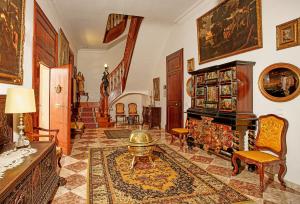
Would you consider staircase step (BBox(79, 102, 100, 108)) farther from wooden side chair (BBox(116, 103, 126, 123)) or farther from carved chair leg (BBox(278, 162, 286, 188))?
carved chair leg (BBox(278, 162, 286, 188))

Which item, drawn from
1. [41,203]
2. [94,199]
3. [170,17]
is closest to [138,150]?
[94,199]

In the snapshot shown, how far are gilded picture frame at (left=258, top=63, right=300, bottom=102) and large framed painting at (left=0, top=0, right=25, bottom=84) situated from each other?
420 centimetres

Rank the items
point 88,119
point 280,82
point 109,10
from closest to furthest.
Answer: point 280,82, point 109,10, point 88,119

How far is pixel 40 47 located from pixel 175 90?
4.53 m

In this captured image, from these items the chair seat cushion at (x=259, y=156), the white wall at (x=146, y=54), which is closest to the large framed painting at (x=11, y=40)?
the chair seat cushion at (x=259, y=156)

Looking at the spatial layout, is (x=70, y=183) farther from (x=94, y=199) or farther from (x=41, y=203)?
(x=41, y=203)

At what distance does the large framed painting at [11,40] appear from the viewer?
100 inches

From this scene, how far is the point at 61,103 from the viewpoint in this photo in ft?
16.5

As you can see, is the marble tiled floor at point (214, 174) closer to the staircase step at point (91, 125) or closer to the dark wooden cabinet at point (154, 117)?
the dark wooden cabinet at point (154, 117)

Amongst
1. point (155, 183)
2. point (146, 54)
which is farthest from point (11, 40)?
point (146, 54)

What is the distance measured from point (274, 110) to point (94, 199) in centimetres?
331

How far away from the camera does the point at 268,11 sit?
359cm

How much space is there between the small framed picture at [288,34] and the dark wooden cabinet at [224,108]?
0.65 metres

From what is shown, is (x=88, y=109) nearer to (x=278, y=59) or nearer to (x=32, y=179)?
(x=32, y=179)
